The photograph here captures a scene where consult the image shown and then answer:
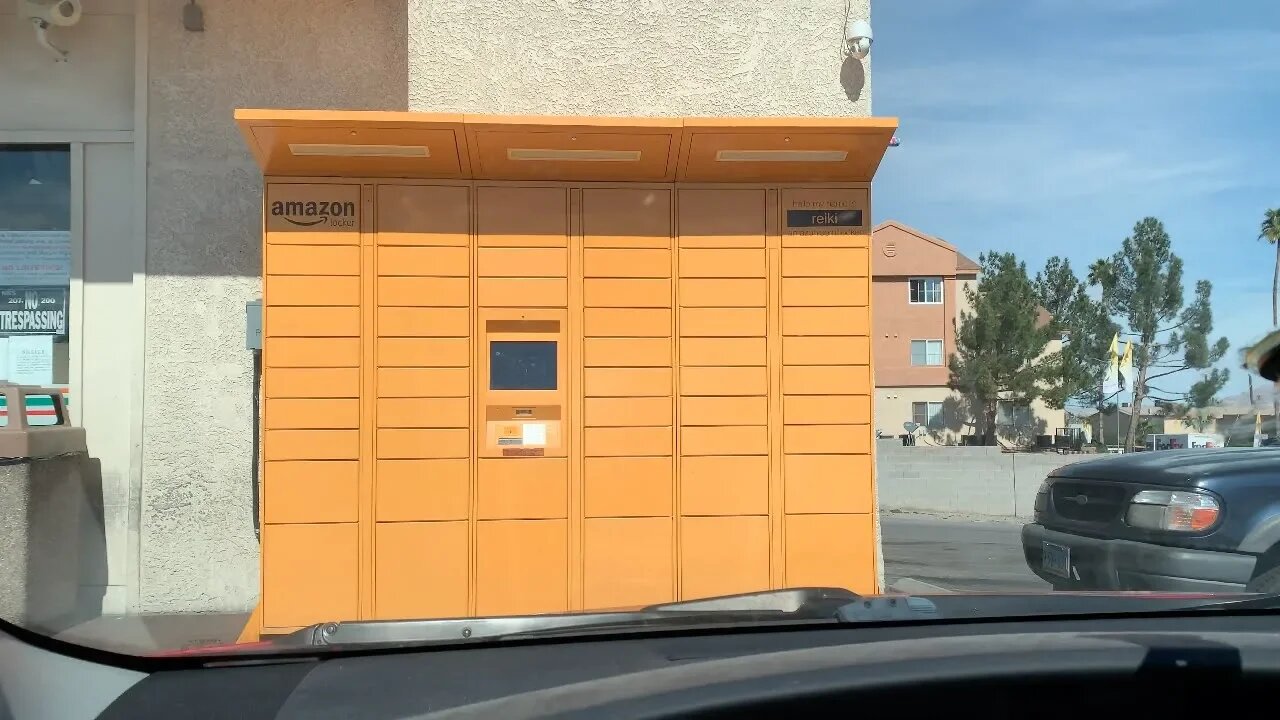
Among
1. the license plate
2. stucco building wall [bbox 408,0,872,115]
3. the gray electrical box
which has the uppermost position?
stucco building wall [bbox 408,0,872,115]

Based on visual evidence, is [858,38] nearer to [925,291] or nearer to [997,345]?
[925,291]

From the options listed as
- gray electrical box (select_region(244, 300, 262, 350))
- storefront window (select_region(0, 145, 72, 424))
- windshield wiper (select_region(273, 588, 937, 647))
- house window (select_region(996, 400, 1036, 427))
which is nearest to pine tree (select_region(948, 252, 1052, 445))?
house window (select_region(996, 400, 1036, 427))

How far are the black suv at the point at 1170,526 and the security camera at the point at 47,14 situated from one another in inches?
256

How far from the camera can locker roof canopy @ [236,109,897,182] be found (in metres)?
5.07

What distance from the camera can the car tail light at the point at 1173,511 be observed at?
4422mm

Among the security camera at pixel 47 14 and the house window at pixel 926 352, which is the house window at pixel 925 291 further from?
the security camera at pixel 47 14

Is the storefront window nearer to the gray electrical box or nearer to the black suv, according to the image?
the gray electrical box

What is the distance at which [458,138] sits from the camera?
5195mm

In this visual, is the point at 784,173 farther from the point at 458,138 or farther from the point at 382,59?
the point at 382,59

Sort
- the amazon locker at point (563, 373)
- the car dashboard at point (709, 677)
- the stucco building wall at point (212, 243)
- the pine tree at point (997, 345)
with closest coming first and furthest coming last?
1. the car dashboard at point (709, 677)
2. the amazon locker at point (563, 373)
3. the stucco building wall at point (212, 243)
4. the pine tree at point (997, 345)

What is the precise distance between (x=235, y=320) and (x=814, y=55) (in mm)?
3972

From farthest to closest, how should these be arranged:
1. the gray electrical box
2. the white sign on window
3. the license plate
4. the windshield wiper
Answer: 1. the white sign on window
2. the gray electrical box
3. the license plate
4. the windshield wiper

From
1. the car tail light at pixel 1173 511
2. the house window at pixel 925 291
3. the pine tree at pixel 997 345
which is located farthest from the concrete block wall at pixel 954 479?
the car tail light at pixel 1173 511

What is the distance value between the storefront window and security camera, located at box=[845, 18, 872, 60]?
5.03m
